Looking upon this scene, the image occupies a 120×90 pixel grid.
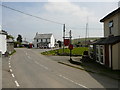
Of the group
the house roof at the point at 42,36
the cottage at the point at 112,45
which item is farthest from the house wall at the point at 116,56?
the house roof at the point at 42,36

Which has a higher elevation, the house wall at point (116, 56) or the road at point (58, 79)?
the house wall at point (116, 56)

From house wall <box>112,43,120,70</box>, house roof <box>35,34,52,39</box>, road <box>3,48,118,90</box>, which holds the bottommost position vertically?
road <box>3,48,118,90</box>

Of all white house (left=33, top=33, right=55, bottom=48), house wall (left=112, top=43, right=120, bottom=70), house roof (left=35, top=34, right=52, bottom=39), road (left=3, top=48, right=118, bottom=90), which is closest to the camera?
road (left=3, top=48, right=118, bottom=90)

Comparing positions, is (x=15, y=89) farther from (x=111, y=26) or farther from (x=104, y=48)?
(x=111, y=26)

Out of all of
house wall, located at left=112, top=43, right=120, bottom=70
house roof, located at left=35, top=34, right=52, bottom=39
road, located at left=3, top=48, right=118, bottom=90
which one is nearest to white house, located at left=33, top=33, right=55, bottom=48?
house roof, located at left=35, top=34, right=52, bottom=39

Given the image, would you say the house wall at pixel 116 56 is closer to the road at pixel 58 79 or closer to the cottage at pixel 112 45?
the cottage at pixel 112 45

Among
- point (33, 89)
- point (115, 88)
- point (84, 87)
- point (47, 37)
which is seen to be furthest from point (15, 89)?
point (47, 37)

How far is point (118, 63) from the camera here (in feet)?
56.4

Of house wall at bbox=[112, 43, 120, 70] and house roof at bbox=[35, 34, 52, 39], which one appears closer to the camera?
house wall at bbox=[112, 43, 120, 70]

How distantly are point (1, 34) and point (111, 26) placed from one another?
2384 cm

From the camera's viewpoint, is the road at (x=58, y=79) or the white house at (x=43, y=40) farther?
the white house at (x=43, y=40)

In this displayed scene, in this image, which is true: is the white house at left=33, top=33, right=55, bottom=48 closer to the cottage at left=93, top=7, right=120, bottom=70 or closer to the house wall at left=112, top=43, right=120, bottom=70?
the cottage at left=93, top=7, right=120, bottom=70

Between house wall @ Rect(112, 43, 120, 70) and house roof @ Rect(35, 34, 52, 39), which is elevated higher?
house roof @ Rect(35, 34, 52, 39)

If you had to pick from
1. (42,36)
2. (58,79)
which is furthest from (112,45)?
(42,36)
